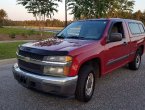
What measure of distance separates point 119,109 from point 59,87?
127 cm

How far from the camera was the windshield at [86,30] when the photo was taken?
5.70 meters

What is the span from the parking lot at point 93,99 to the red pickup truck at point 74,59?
0.30 metres

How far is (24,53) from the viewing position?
4859mm

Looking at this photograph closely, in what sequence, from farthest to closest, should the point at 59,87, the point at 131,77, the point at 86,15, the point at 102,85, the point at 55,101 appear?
the point at 86,15 < the point at 131,77 < the point at 102,85 < the point at 55,101 < the point at 59,87

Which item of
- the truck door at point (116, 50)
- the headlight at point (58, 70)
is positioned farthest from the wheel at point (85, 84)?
the truck door at point (116, 50)

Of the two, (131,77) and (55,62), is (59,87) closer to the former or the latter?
(55,62)

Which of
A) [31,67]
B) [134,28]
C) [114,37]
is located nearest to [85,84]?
[31,67]

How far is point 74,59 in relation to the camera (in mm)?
4449

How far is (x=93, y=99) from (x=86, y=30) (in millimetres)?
1747

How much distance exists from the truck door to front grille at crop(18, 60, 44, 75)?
1692 mm

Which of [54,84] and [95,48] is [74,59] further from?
[95,48]

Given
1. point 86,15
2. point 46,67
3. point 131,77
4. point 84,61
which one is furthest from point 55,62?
point 86,15

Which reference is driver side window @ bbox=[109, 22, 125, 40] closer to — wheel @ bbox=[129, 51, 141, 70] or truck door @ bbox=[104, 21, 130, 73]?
truck door @ bbox=[104, 21, 130, 73]

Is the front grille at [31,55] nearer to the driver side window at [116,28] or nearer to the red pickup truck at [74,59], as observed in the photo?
the red pickup truck at [74,59]
